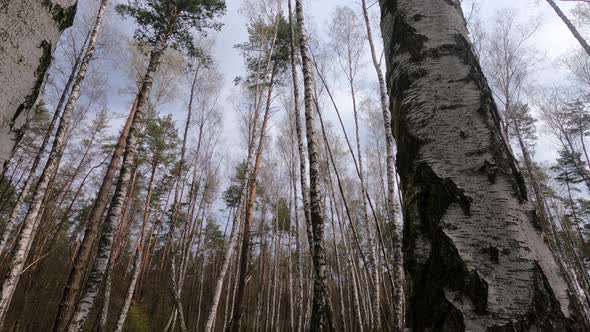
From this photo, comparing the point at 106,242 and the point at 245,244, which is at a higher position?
the point at 245,244

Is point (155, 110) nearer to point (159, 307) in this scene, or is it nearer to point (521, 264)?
point (159, 307)

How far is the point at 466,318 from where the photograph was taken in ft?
1.72

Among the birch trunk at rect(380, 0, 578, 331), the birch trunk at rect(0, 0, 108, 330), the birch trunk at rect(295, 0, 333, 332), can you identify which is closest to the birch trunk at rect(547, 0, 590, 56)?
the birch trunk at rect(295, 0, 333, 332)

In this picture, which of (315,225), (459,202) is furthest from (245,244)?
(459,202)

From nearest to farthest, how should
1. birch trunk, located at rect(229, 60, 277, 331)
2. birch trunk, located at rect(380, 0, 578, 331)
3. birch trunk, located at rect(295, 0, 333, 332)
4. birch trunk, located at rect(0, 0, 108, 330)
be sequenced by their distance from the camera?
1. birch trunk, located at rect(380, 0, 578, 331)
2. birch trunk, located at rect(295, 0, 333, 332)
3. birch trunk, located at rect(0, 0, 108, 330)
4. birch trunk, located at rect(229, 60, 277, 331)

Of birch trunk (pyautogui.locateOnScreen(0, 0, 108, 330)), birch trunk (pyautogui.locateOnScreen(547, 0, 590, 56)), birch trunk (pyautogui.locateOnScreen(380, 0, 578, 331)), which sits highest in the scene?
birch trunk (pyautogui.locateOnScreen(547, 0, 590, 56))

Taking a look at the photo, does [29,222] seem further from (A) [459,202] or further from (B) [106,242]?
(A) [459,202]

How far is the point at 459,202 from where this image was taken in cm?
63

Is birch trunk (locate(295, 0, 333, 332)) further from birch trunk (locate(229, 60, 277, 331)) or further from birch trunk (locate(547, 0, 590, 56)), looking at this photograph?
birch trunk (locate(547, 0, 590, 56))

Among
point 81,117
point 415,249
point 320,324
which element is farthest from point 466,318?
point 81,117

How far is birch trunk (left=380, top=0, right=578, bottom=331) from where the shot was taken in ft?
1.72

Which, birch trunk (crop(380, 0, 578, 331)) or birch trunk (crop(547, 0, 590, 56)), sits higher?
birch trunk (crop(547, 0, 590, 56))

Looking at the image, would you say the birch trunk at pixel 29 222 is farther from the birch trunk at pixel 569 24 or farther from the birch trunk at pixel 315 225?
the birch trunk at pixel 569 24

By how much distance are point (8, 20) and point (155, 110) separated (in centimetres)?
1343
